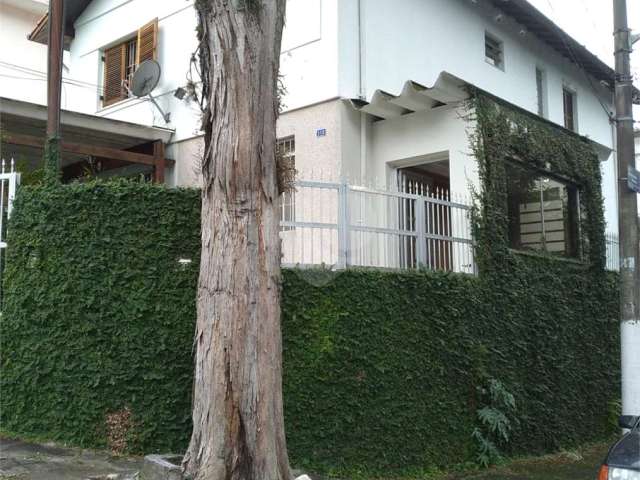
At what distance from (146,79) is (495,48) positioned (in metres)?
7.58

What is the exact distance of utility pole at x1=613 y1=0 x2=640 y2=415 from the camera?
331 inches

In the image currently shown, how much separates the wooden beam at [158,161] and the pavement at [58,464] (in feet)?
21.1

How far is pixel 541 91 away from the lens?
51.8 ft

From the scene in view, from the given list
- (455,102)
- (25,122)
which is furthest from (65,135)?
(455,102)

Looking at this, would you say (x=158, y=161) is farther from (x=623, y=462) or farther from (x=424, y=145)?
(x=623, y=462)

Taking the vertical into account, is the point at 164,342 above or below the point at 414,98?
below

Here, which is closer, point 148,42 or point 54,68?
point 54,68

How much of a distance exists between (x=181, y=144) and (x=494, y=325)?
23.2ft

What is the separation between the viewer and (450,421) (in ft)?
26.5

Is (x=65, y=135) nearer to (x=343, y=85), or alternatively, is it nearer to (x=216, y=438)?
(x=343, y=85)

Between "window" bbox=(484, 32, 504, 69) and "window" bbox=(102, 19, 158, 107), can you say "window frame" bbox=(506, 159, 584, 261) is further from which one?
"window" bbox=(102, 19, 158, 107)

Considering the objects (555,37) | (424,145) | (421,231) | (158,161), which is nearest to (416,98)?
(424,145)

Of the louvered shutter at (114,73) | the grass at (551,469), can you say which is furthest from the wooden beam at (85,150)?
the grass at (551,469)

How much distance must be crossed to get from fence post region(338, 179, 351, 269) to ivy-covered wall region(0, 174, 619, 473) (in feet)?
0.71
